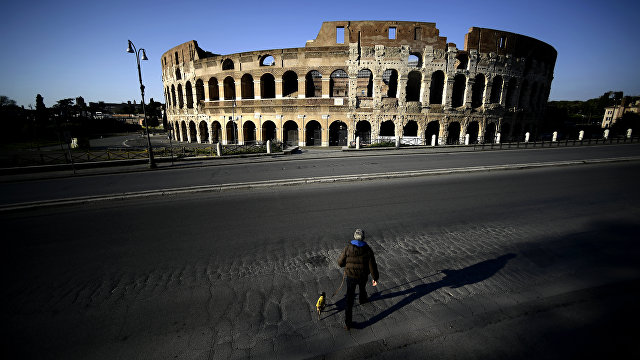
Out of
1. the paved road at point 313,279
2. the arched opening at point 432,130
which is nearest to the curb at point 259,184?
the paved road at point 313,279

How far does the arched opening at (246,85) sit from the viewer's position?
96.6ft

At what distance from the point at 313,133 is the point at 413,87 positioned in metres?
14.0

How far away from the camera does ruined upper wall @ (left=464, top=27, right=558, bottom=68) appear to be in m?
27.6

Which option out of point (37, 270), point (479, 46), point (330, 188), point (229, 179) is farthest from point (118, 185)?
point (479, 46)

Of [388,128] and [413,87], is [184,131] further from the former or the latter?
[413,87]

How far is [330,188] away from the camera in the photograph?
11031 millimetres

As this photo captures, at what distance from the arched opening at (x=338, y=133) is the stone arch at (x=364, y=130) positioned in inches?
59.9

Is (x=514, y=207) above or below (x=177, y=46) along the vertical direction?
below

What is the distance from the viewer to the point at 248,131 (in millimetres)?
31469

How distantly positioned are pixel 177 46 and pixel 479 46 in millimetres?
37977

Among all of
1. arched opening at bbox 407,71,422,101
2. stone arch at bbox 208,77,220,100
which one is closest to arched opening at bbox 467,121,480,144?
arched opening at bbox 407,71,422,101

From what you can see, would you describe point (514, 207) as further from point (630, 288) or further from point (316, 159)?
point (316, 159)

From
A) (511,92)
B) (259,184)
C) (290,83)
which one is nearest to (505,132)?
(511,92)

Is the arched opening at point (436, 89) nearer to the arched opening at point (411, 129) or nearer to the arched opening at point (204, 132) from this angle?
the arched opening at point (411, 129)
